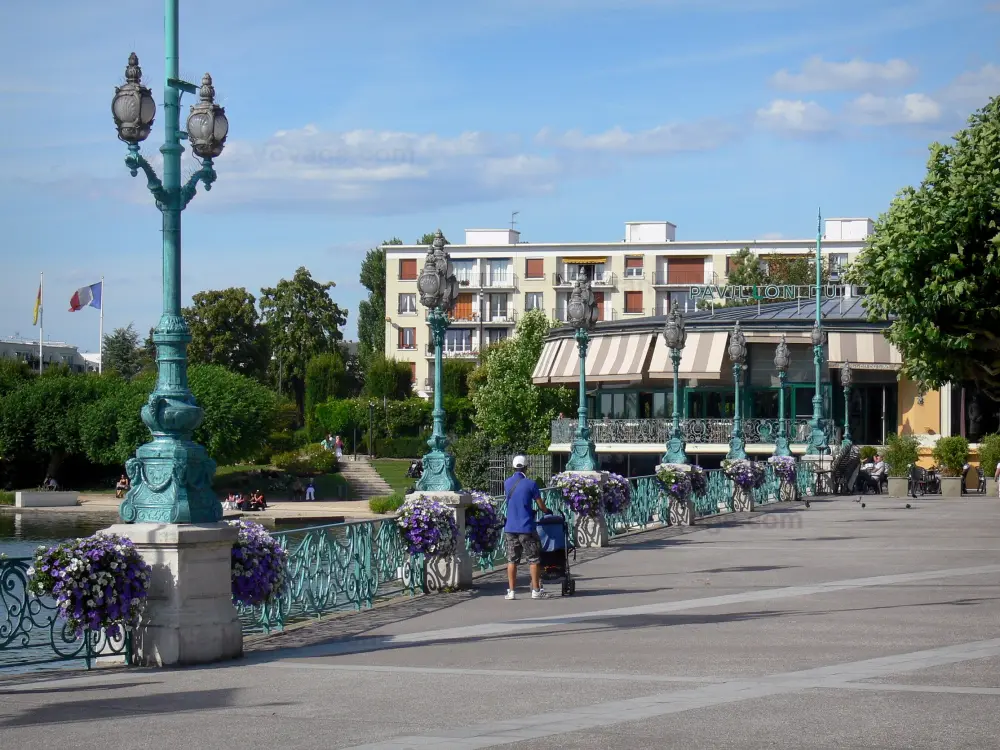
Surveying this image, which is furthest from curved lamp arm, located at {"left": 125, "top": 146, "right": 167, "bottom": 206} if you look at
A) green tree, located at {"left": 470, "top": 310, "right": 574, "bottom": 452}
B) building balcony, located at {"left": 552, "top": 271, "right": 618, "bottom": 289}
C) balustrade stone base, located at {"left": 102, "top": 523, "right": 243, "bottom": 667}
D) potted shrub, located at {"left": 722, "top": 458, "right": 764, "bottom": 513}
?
building balcony, located at {"left": 552, "top": 271, "right": 618, "bottom": 289}

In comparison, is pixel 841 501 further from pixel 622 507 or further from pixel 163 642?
pixel 163 642

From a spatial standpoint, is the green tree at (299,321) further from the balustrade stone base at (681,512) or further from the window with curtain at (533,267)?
the balustrade stone base at (681,512)

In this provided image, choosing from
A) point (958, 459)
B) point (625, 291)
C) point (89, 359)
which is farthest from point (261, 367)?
point (958, 459)

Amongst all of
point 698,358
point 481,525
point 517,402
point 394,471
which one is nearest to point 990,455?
point 698,358

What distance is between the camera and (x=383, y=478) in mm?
75250

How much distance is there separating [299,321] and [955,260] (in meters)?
77.1

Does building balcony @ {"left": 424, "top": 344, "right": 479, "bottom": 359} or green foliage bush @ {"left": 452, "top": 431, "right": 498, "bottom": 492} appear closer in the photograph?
green foliage bush @ {"left": 452, "top": 431, "right": 498, "bottom": 492}

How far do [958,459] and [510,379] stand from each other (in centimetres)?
3202

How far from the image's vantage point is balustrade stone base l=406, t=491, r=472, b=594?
17.0m

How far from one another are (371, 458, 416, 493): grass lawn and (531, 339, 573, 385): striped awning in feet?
30.1

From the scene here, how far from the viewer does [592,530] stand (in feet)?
77.0

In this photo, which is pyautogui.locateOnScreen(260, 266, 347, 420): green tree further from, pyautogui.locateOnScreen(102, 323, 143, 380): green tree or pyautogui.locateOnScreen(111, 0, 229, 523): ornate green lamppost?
pyautogui.locateOnScreen(111, 0, 229, 523): ornate green lamppost

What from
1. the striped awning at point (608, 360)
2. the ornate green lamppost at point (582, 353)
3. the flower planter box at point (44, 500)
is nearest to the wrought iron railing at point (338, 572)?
the ornate green lamppost at point (582, 353)

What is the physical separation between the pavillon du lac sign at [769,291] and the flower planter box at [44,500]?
110 ft
